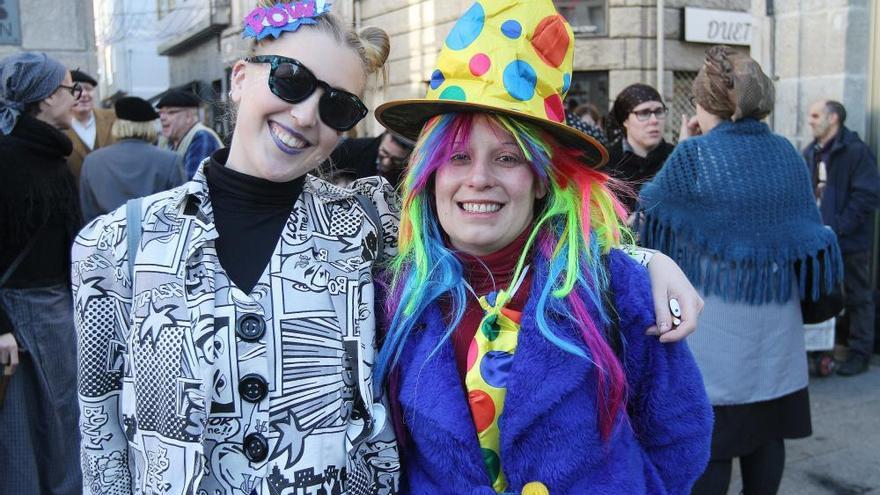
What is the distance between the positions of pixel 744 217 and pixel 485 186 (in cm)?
172

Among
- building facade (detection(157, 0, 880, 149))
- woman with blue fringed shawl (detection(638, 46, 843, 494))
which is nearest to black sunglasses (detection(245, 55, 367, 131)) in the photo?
woman with blue fringed shawl (detection(638, 46, 843, 494))

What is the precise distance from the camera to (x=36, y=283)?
3.40 meters

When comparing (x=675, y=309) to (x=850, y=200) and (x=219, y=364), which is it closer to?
(x=219, y=364)

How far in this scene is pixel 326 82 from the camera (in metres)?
1.66

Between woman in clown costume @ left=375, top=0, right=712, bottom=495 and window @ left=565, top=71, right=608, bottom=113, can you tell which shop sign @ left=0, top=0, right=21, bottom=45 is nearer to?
woman in clown costume @ left=375, top=0, right=712, bottom=495

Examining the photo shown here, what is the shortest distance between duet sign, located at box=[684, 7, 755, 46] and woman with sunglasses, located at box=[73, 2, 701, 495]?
1097 cm

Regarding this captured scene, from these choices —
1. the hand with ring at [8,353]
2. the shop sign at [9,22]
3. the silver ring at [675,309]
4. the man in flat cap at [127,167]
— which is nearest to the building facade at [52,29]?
the shop sign at [9,22]

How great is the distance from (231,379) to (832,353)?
5.18 m

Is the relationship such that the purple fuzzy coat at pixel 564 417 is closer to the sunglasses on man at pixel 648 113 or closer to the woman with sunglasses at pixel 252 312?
the woman with sunglasses at pixel 252 312

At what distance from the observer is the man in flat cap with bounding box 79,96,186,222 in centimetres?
473

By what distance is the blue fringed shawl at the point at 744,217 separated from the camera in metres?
3.02

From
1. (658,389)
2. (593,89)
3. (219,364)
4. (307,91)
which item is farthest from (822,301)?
(593,89)

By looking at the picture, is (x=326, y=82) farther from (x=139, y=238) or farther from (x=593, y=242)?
(x=593, y=242)

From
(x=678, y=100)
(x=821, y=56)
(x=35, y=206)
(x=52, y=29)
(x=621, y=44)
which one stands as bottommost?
(x=35, y=206)
